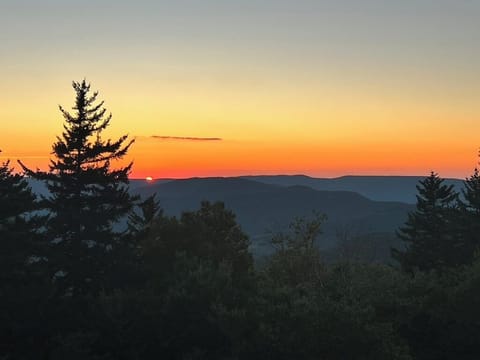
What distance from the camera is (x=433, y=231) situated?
50.5m

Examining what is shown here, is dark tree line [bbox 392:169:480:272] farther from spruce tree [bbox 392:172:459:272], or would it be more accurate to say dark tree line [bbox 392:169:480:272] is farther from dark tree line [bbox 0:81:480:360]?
dark tree line [bbox 0:81:480:360]

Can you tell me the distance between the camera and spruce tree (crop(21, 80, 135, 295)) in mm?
29172

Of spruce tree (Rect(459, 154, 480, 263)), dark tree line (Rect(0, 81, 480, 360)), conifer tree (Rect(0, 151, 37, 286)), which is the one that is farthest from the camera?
spruce tree (Rect(459, 154, 480, 263))

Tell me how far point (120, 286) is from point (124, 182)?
658 cm

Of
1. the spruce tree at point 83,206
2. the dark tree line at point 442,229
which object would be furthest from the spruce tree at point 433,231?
the spruce tree at point 83,206

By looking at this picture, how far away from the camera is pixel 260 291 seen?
26.4 metres

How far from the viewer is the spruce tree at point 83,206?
29.2 metres

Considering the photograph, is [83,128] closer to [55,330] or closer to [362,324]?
[55,330]

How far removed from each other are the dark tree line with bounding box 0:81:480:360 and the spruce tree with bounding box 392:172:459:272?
1890cm

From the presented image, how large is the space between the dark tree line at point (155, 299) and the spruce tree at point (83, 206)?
66mm

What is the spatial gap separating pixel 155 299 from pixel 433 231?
34.0 meters

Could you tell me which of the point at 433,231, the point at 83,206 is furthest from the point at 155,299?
the point at 433,231

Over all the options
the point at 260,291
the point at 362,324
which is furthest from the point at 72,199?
the point at 362,324

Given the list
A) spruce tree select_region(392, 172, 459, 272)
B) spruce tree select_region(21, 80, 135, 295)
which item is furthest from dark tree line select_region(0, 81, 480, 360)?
spruce tree select_region(392, 172, 459, 272)
